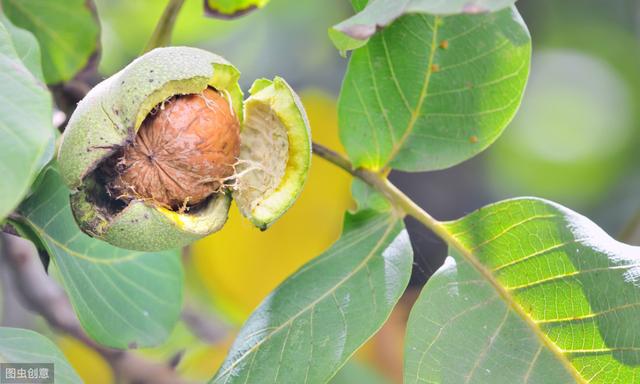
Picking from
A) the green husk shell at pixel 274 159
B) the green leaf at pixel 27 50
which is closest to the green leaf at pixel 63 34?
the green leaf at pixel 27 50

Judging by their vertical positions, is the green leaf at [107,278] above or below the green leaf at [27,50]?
below

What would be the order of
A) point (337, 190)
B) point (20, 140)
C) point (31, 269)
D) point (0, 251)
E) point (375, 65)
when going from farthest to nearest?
1. point (337, 190)
2. point (0, 251)
3. point (31, 269)
4. point (375, 65)
5. point (20, 140)

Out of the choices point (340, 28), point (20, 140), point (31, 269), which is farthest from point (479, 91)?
point (31, 269)

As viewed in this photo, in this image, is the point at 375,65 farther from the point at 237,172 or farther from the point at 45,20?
the point at 45,20

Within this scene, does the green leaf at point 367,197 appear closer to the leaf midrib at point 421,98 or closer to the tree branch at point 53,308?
the leaf midrib at point 421,98

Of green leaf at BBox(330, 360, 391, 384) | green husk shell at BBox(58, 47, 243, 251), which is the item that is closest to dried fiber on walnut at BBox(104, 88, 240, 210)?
green husk shell at BBox(58, 47, 243, 251)

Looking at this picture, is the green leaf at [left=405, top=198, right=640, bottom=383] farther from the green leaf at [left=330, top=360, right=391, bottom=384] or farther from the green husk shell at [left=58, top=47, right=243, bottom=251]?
the green leaf at [left=330, top=360, right=391, bottom=384]

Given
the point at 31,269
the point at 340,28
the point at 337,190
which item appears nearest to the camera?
the point at 340,28
